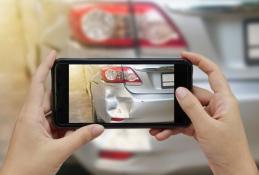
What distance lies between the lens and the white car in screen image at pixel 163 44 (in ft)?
5.60

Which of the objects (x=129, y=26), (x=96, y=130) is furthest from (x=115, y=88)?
(x=129, y=26)

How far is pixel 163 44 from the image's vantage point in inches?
67.4

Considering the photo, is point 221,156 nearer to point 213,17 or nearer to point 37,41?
point 213,17

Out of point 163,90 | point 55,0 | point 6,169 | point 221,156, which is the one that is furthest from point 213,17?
point 6,169

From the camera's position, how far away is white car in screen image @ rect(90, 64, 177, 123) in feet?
3.58

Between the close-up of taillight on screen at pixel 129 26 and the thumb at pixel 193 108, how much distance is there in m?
0.67

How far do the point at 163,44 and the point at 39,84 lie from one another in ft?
2.38

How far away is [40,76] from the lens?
1062mm

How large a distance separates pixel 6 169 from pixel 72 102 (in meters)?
0.19

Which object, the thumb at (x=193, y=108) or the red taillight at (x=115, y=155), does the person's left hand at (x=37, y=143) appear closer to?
the thumb at (x=193, y=108)

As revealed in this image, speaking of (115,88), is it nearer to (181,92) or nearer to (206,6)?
(181,92)

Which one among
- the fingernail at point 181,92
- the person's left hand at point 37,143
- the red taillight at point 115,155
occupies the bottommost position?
the red taillight at point 115,155

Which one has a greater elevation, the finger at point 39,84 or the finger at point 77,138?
the finger at point 39,84

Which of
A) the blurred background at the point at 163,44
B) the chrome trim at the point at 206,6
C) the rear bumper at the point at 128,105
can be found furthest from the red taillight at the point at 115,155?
the rear bumper at the point at 128,105
